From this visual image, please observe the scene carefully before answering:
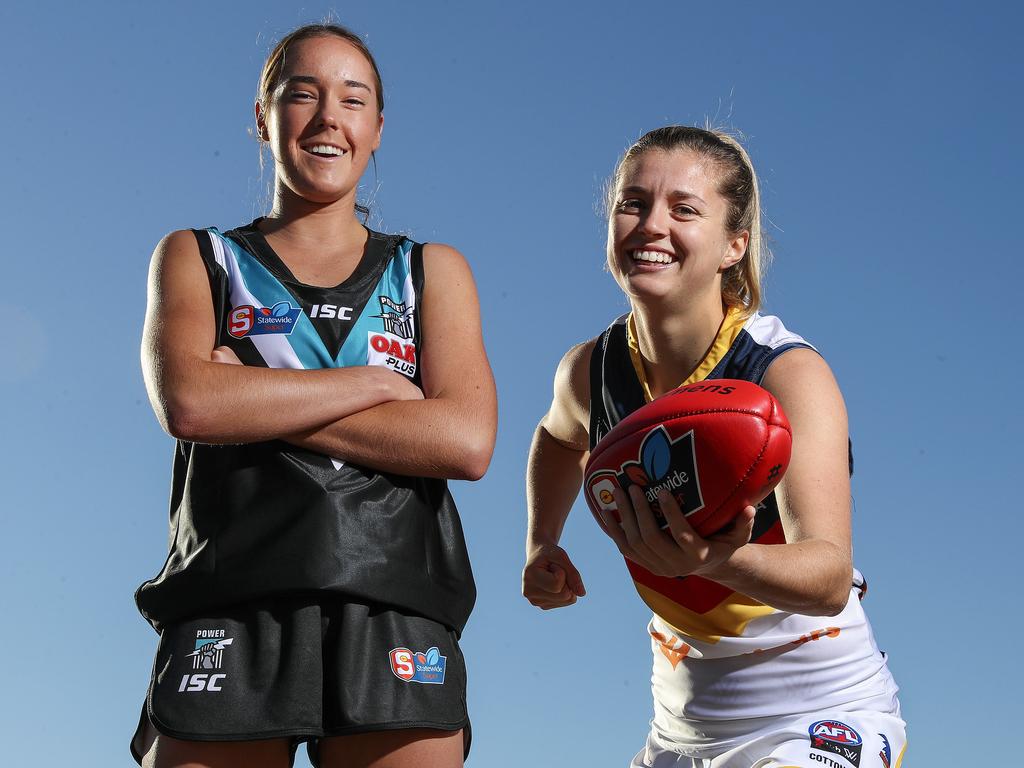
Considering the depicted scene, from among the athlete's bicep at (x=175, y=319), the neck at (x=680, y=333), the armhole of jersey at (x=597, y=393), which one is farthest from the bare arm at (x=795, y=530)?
the athlete's bicep at (x=175, y=319)

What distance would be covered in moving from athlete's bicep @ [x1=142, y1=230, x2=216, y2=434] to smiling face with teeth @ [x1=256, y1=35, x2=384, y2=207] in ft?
1.31

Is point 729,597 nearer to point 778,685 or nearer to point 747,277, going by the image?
point 778,685

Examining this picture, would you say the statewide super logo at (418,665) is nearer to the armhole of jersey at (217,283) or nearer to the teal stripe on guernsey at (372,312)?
the teal stripe on guernsey at (372,312)

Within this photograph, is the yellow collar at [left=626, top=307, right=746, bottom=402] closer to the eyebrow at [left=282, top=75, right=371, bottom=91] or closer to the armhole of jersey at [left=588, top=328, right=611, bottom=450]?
the armhole of jersey at [left=588, top=328, right=611, bottom=450]

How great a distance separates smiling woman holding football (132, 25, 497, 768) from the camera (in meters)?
2.93

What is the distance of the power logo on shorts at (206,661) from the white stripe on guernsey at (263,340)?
55 centimetres

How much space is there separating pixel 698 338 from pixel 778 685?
46.4 inches

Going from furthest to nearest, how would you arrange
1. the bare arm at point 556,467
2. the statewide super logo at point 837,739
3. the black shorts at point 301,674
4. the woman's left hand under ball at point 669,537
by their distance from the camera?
the bare arm at point 556,467 → the statewide super logo at point 837,739 → the black shorts at point 301,674 → the woman's left hand under ball at point 669,537

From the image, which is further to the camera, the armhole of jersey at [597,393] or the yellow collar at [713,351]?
the armhole of jersey at [597,393]

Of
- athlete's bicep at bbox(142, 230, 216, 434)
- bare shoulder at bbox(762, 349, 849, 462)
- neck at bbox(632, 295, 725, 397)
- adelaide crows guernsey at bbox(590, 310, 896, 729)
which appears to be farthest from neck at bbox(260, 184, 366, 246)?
bare shoulder at bbox(762, 349, 849, 462)

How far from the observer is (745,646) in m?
3.58

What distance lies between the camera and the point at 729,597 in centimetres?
360

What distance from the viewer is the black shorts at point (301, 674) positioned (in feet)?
9.51

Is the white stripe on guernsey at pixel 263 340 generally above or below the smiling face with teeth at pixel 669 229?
below
